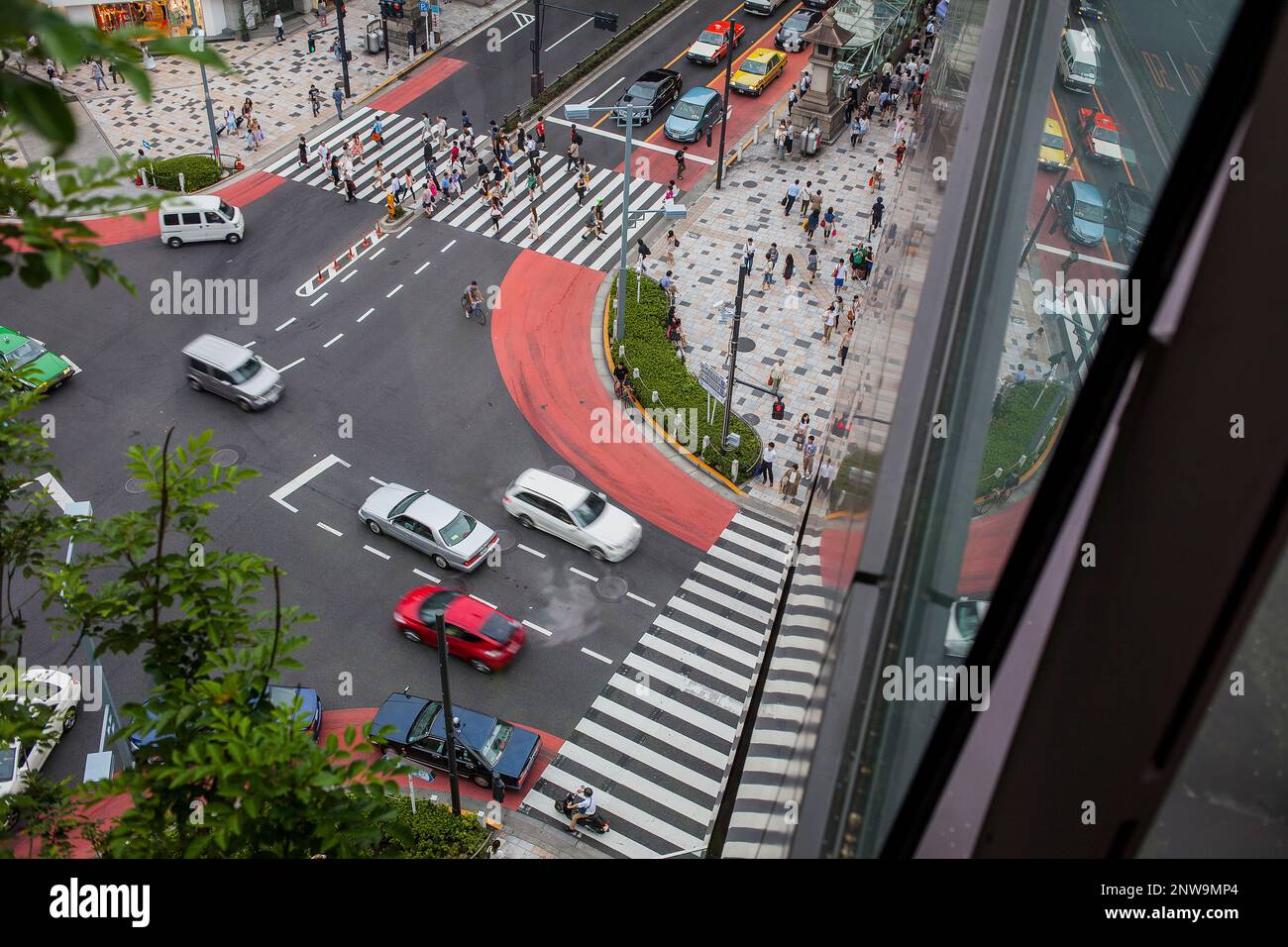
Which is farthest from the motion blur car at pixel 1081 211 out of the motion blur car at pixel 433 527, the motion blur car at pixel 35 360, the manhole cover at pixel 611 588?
the motion blur car at pixel 35 360

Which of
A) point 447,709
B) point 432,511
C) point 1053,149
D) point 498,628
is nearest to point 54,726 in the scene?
point 447,709

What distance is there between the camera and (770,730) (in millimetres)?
9781

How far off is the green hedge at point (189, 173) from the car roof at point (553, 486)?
20.9 m

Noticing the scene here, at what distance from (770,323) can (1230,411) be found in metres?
34.4

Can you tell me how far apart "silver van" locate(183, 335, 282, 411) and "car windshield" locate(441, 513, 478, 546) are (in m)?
8.53

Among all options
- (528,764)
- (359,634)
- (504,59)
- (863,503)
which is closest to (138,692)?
(359,634)

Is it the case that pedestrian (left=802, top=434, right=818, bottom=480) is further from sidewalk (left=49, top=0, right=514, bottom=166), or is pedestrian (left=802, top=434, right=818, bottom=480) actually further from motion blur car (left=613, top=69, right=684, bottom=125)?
sidewalk (left=49, top=0, right=514, bottom=166)

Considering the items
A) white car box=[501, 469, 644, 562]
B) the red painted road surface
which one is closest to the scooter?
white car box=[501, 469, 644, 562]

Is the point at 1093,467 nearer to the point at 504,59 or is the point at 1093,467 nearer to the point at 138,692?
the point at 138,692

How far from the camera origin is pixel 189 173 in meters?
42.8

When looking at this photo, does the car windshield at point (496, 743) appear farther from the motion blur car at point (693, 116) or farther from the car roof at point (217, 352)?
the motion blur car at point (693, 116)

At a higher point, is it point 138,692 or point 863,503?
point 863,503

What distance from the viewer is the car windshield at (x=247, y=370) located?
1307 inches

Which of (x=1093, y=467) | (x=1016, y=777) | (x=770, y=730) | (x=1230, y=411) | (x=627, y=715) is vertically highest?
(x=1230, y=411)
